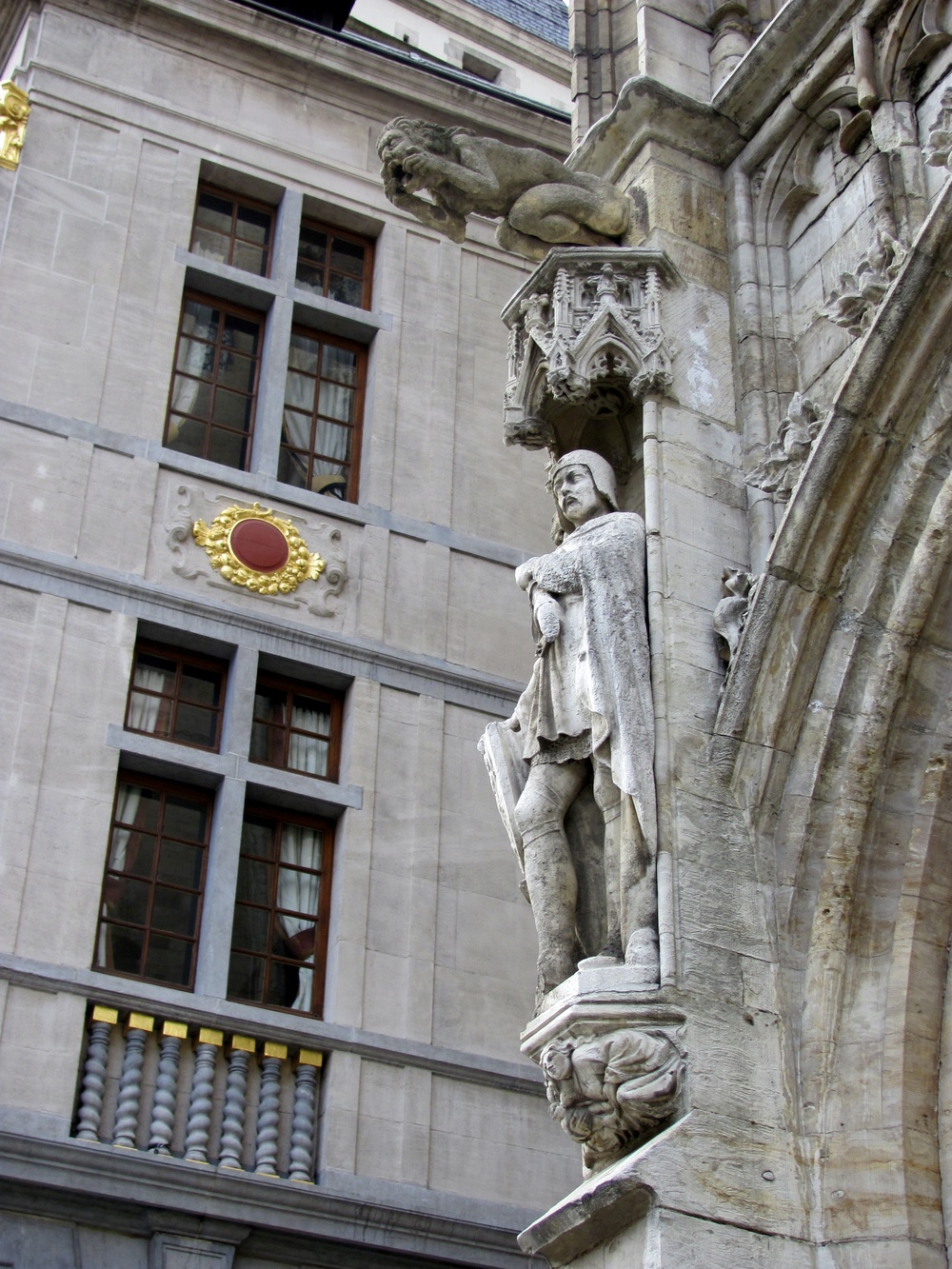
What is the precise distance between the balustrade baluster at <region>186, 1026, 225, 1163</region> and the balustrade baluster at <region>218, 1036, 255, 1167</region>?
112 millimetres

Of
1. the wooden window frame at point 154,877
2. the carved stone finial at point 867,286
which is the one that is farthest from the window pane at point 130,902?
the carved stone finial at point 867,286

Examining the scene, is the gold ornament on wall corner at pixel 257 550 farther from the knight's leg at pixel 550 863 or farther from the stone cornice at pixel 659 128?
the knight's leg at pixel 550 863

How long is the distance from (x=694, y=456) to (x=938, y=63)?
2.00 meters

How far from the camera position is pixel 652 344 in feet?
26.8

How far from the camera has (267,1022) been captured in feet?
42.4

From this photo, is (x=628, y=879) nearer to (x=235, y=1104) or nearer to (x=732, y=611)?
(x=732, y=611)

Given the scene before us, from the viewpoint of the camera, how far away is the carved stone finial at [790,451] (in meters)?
7.55

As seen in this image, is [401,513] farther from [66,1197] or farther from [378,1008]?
[66,1197]

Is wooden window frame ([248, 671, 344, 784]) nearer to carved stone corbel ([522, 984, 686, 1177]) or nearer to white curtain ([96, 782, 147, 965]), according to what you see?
white curtain ([96, 782, 147, 965])

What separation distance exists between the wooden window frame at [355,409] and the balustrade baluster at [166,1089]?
5.08 metres

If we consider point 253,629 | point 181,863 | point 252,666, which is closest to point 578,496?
point 181,863

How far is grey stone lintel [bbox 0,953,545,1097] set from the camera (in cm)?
1239

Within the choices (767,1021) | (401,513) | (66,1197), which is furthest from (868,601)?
(401,513)

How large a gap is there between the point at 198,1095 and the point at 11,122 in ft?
28.7
